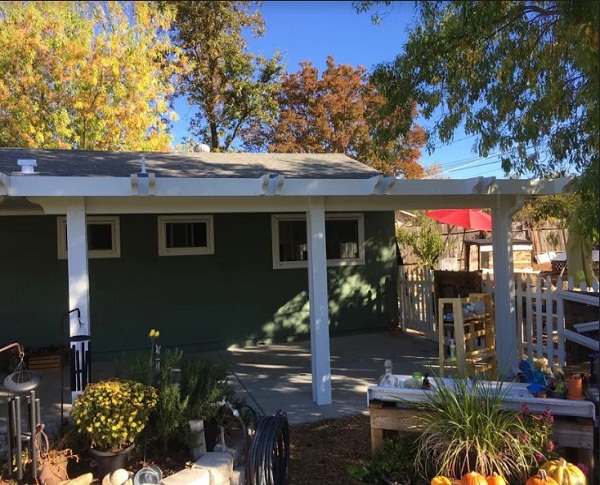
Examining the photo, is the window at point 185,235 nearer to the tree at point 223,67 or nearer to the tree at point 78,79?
the tree at point 78,79

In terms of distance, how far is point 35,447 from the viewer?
3.46m

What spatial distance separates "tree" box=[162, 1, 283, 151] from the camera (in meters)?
15.8

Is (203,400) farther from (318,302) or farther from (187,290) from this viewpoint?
(187,290)

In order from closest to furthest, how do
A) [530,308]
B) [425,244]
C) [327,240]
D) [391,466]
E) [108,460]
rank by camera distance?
[391,466]
[108,460]
[530,308]
[327,240]
[425,244]

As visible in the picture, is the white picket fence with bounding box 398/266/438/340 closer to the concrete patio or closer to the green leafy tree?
the concrete patio

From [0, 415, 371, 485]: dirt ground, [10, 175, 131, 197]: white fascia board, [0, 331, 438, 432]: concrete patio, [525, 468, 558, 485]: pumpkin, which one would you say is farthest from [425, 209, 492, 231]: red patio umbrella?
[525, 468, 558, 485]: pumpkin

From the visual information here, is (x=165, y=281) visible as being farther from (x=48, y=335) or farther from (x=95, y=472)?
(x=95, y=472)

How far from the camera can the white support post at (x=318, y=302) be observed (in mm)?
5340

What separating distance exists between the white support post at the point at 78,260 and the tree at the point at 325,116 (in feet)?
52.3

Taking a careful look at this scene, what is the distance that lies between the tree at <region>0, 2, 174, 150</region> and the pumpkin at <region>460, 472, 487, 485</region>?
1260cm

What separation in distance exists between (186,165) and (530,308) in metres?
4.80

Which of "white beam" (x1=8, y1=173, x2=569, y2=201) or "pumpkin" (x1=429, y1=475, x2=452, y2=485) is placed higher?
"white beam" (x1=8, y1=173, x2=569, y2=201)

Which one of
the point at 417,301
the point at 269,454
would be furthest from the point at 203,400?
the point at 417,301

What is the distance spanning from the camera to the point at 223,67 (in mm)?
16422
